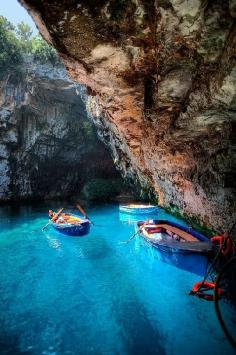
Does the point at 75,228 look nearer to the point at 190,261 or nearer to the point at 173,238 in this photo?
the point at 173,238

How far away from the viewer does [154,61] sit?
6.21 metres

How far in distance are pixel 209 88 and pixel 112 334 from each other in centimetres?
734

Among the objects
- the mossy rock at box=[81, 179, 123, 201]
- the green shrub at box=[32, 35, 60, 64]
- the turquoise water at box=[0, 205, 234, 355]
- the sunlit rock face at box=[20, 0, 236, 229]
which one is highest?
the green shrub at box=[32, 35, 60, 64]

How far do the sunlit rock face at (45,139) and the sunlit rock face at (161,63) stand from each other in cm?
1830

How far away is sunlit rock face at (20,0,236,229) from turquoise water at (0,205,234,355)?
489 centimetres

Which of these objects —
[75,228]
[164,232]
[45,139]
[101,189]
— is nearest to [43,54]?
[45,139]

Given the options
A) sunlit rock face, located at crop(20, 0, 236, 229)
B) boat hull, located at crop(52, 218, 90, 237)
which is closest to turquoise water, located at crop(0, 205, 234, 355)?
boat hull, located at crop(52, 218, 90, 237)

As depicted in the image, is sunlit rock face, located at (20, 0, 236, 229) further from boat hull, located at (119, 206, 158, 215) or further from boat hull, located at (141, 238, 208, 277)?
boat hull, located at (119, 206, 158, 215)

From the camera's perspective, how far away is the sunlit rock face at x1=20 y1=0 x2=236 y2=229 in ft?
15.8

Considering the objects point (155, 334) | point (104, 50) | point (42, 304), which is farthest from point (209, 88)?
point (42, 304)

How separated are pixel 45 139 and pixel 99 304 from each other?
73.8 feet

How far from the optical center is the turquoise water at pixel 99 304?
7.70 meters

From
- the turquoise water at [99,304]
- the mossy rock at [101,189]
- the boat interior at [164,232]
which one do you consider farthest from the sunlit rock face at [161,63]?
the mossy rock at [101,189]

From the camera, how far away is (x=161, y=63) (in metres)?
6.15
